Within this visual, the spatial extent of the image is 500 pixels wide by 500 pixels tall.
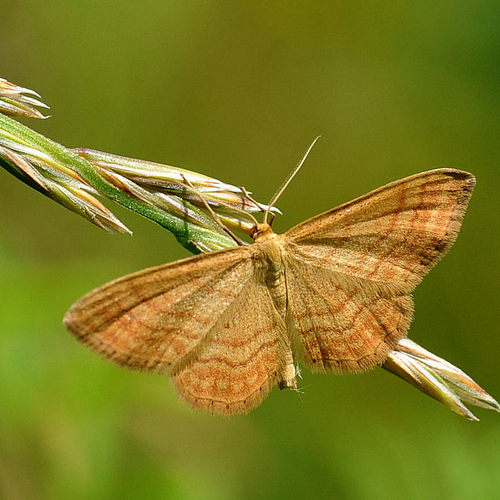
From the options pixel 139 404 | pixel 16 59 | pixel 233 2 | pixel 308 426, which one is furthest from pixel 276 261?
pixel 16 59

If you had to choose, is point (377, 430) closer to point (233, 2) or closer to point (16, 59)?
point (233, 2)

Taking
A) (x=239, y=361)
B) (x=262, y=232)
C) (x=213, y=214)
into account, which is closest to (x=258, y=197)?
(x=262, y=232)

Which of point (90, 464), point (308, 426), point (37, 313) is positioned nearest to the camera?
point (90, 464)

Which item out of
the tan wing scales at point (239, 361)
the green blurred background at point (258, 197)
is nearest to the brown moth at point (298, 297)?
the tan wing scales at point (239, 361)

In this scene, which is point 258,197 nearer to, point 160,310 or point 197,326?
point 197,326

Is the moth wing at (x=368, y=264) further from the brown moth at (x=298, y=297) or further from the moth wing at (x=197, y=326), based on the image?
the moth wing at (x=197, y=326)

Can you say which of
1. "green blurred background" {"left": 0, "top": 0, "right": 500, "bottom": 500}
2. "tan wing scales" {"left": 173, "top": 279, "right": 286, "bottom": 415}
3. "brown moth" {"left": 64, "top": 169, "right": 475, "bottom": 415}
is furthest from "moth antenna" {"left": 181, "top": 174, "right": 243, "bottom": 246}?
"green blurred background" {"left": 0, "top": 0, "right": 500, "bottom": 500}

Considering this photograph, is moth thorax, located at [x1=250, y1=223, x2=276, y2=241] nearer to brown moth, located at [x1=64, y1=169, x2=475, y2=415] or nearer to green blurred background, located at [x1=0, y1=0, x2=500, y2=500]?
brown moth, located at [x1=64, y1=169, x2=475, y2=415]
